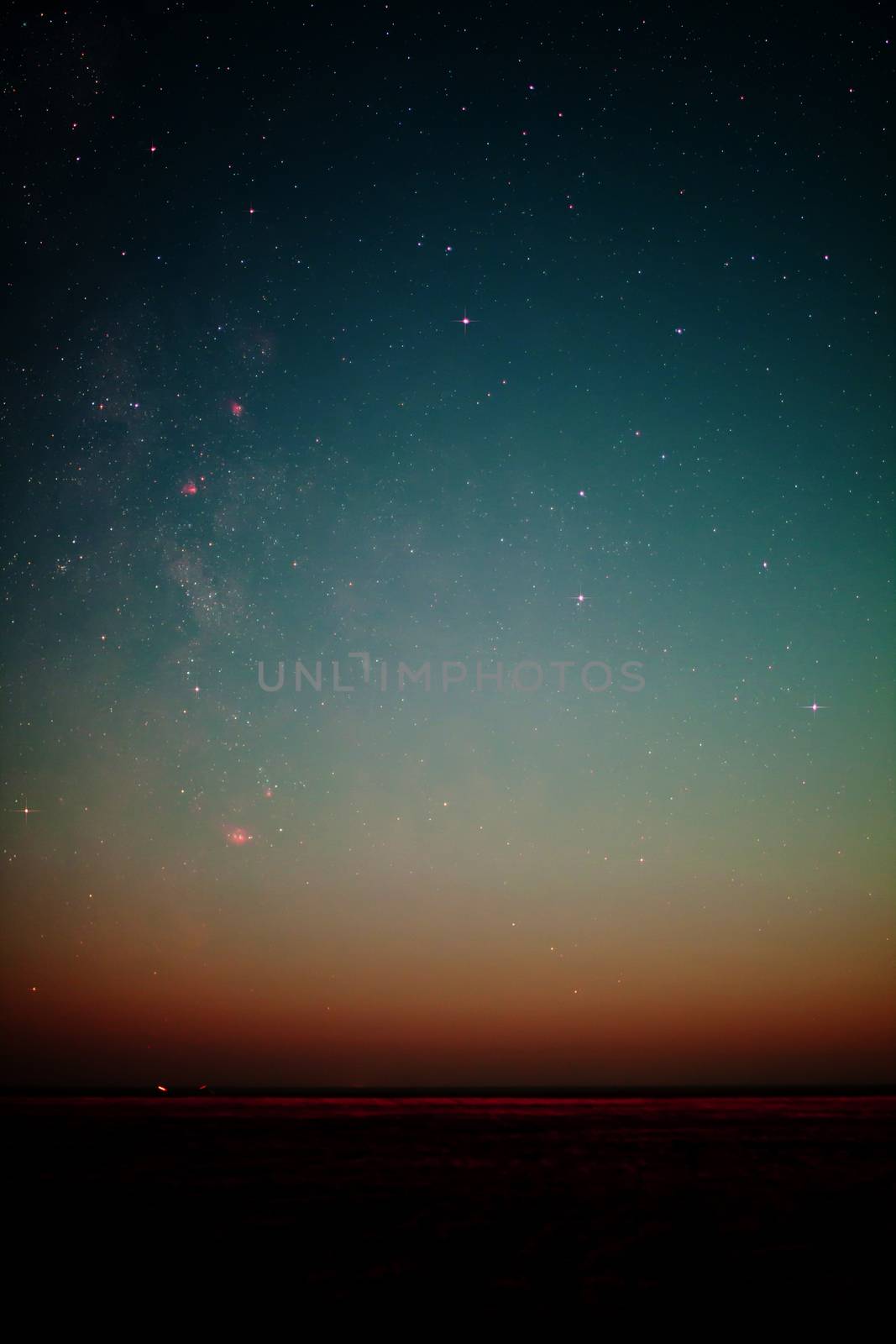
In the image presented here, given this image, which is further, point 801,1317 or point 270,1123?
point 270,1123

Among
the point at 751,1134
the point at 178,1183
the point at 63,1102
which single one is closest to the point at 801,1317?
the point at 178,1183

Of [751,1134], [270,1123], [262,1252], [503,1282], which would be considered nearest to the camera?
[503,1282]

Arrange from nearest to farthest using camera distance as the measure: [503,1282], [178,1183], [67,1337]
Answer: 1. [67,1337]
2. [503,1282]
3. [178,1183]

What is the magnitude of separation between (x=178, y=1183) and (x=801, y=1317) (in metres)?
4.52

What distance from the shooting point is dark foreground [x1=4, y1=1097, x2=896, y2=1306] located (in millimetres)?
3713

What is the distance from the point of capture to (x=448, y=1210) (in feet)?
16.2

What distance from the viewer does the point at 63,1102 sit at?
34.4ft

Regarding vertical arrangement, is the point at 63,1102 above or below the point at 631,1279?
below

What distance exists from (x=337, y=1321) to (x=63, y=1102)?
947 cm

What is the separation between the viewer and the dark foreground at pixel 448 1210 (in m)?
3.71

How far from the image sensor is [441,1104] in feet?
36.0

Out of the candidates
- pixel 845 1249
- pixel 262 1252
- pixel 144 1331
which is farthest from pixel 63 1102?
pixel 845 1249

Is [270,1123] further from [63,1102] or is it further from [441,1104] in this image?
[63,1102]

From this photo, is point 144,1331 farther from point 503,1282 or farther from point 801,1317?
point 801,1317
